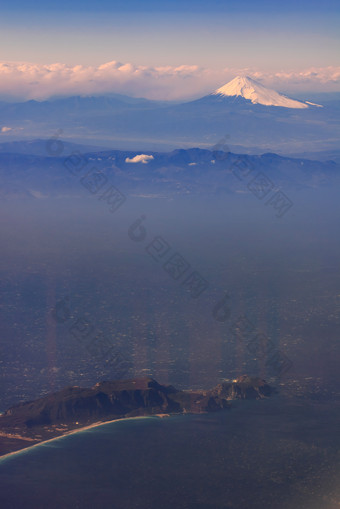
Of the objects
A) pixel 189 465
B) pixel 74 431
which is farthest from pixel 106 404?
pixel 189 465

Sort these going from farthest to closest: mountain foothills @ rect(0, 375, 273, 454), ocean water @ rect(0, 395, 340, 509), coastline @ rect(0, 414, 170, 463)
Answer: mountain foothills @ rect(0, 375, 273, 454)
coastline @ rect(0, 414, 170, 463)
ocean water @ rect(0, 395, 340, 509)

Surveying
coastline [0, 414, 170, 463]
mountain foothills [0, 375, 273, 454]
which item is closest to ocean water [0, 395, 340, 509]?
coastline [0, 414, 170, 463]

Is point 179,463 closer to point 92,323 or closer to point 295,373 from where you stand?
point 295,373

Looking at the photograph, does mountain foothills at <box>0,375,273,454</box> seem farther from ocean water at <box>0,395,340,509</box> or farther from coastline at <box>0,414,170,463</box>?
ocean water at <box>0,395,340,509</box>

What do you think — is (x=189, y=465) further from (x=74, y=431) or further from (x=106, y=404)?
(x=106, y=404)

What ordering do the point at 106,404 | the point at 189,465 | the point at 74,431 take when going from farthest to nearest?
the point at 106,404 → the point at 74,431 → the point at 189,465

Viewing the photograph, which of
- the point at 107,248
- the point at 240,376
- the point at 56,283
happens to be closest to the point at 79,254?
the point at 107,248
